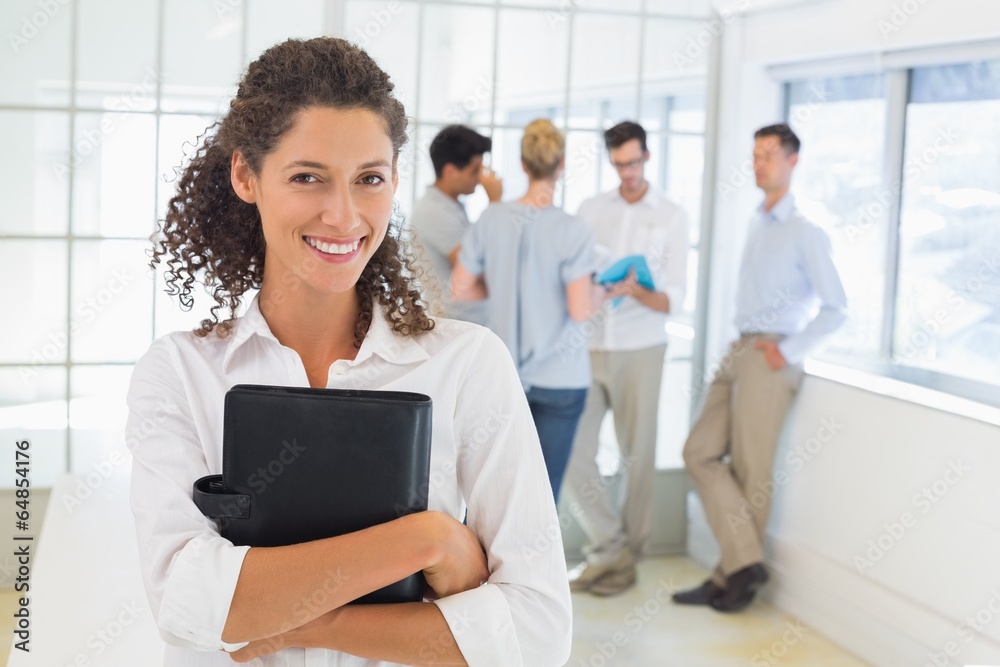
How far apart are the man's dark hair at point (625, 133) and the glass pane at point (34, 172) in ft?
6.97

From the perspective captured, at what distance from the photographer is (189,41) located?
3.95m

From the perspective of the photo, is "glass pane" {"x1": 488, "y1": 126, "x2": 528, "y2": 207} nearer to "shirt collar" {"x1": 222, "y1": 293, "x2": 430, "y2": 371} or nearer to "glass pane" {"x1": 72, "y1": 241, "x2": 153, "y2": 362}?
"glass pane" {"x1": 72, "y1": 241, "x2": 153, "y2": 362}

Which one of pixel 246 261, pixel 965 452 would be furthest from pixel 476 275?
pixel 246 261

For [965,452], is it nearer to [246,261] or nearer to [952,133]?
[952,133]

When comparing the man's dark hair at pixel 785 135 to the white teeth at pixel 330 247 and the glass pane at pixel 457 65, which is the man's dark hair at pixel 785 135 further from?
the white teeth at pixel 330 247

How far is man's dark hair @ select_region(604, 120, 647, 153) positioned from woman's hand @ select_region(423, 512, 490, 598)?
10.3ft

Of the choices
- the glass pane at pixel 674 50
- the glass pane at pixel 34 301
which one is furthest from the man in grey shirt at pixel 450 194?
the glass pane at pixel 34 301

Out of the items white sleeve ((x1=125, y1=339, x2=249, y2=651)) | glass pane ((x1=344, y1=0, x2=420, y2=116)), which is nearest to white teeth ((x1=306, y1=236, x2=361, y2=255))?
white sleeve ((x1=125, y1=339, x2=249, y2=651))

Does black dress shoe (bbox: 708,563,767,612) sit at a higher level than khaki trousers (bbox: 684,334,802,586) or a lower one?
lower

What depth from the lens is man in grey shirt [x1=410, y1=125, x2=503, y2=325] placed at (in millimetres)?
4008

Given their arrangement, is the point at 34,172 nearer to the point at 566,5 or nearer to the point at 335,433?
the point at 566,5

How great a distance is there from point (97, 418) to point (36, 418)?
228 millimetres

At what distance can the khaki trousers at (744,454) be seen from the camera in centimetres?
414

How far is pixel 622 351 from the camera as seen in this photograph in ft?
14.3
